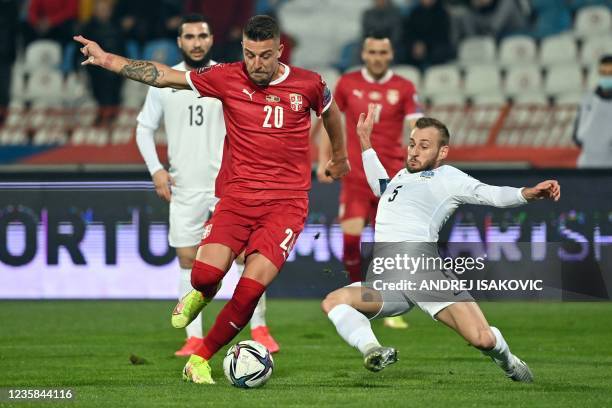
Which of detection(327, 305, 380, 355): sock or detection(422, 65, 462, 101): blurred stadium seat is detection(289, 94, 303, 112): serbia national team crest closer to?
detection(327, 305, 380, 355): sock

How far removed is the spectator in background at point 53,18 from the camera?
1895cm

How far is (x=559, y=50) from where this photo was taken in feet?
59.6

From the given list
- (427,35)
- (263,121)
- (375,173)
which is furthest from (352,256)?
(427,35)

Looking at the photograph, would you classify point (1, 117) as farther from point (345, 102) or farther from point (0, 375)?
point (0, 375)

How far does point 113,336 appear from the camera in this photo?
10.6 m

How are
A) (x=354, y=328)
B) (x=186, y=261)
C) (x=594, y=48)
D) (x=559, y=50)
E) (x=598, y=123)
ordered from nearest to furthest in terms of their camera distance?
(x=354, y=328) < (x=186, y=261) < (x=598, y=123) < (x=594, y=48) < (x=559, y=50)

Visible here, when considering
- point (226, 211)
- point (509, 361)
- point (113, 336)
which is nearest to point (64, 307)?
point (113, 336)

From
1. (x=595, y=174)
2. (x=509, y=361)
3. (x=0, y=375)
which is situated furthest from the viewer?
(x=595, y=174)

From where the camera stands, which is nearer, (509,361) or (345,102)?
(509,361)

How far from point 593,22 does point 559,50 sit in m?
0.72

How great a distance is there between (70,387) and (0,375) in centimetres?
80

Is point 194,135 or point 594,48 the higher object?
point 594,48

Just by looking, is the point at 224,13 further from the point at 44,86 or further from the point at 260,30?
the point at 260,30

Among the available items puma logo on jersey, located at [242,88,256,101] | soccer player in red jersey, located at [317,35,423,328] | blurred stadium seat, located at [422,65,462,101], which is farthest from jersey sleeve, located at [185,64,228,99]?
blurred stadium seat, located at [422,65,462,101]
